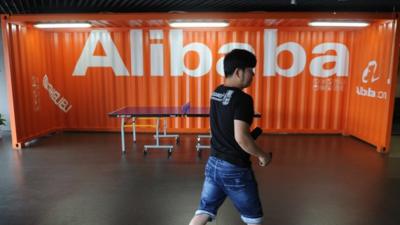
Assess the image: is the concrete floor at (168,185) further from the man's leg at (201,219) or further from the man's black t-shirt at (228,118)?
the man's black t-shirt at (228,118)

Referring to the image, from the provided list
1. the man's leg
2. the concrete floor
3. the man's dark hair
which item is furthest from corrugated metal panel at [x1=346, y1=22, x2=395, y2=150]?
the man's leg

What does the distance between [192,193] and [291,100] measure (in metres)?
4.35

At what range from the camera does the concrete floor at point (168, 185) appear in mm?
3209

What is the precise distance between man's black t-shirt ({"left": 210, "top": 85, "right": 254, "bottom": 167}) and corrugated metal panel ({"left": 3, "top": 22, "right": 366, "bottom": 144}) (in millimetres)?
5220

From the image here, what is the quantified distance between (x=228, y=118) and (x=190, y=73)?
5367 millimetres

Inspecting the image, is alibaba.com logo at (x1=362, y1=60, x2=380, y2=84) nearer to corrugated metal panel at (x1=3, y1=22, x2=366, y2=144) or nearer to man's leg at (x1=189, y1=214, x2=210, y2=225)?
corrugated metal panel at (x1=3, y1=22, x2=366, y2=144)

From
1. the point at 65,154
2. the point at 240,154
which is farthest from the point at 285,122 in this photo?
the point at 240,154

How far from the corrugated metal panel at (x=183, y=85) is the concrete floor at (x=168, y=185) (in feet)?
3.95

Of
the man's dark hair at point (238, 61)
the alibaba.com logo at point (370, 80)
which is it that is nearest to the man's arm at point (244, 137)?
the man's dark hair at point (238, 61)

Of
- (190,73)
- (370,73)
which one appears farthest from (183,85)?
(370,73)

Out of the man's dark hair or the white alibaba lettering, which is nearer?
the man's dark hair

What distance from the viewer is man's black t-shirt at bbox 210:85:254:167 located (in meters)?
1.87

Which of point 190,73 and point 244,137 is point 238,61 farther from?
point 190,73

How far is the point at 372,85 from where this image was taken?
20.0ft
